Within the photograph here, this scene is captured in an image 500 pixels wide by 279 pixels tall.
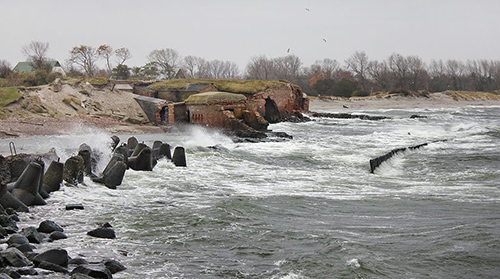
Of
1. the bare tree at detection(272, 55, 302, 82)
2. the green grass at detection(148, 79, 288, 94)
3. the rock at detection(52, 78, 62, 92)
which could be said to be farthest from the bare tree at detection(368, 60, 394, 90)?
the rock at detection(52, 78, 62, 92)

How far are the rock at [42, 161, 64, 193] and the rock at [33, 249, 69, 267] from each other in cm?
509

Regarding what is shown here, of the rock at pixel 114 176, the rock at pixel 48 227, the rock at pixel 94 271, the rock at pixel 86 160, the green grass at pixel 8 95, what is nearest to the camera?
the rock at pixel 94 271

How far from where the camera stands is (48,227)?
9.07m

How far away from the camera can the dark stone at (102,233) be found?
9.02 meters

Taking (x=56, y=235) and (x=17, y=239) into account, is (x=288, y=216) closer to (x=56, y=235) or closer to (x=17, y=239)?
(x=56, y=235)

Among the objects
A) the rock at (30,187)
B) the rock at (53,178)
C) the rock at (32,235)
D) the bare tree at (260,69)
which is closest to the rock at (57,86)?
the rock at (53,178)

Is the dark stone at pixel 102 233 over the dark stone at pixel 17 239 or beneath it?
beneath

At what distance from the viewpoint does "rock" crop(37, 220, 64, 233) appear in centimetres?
902

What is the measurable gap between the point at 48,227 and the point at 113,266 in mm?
2273

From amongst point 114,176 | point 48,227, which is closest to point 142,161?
point 114,176

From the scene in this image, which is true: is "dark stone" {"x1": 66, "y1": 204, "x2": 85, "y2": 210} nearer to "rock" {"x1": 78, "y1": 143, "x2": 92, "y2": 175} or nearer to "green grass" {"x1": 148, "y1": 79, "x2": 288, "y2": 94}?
"rock" {"x1": 78, "y1": 143, "x2": 92, "y2": 175}

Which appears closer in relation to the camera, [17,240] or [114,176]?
[17,240]

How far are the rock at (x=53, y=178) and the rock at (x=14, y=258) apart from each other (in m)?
5.07

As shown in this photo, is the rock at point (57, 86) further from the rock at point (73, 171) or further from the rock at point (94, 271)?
the rock at point (94, 271)
